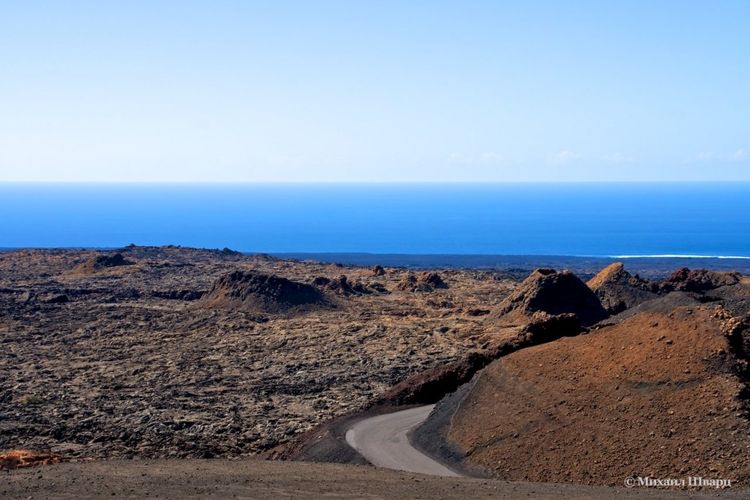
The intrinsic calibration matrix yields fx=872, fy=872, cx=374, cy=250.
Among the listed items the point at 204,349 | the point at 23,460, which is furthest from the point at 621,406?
the point at 204,349

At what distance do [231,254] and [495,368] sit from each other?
68716 mm

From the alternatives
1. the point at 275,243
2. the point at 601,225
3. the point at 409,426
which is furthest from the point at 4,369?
the point at 601,225

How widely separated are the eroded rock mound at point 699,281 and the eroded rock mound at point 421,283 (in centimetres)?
1786

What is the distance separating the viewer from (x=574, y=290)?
46.2 metres

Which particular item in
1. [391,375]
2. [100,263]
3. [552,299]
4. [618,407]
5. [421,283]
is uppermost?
→ [618,407]

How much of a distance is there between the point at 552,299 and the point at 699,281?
1117 cm

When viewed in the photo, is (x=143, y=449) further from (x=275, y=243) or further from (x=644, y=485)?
(x=275, y=243)

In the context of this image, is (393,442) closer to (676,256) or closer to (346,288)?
(346,288)

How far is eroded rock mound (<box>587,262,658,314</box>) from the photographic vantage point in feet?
159

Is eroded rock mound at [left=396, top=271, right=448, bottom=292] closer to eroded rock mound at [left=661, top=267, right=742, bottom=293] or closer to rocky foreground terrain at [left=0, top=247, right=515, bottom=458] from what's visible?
rocky foreground terrain at [left=0, top=247, right=515, bottom=458]

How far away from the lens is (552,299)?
4653cm

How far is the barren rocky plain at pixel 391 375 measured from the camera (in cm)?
1923

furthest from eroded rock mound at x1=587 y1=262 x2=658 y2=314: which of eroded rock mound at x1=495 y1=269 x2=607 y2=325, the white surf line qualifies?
the white surf line

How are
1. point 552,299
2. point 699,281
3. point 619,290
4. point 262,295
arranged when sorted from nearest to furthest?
point 552,299 → point 619,290 → point 699,281 → point 262,295
